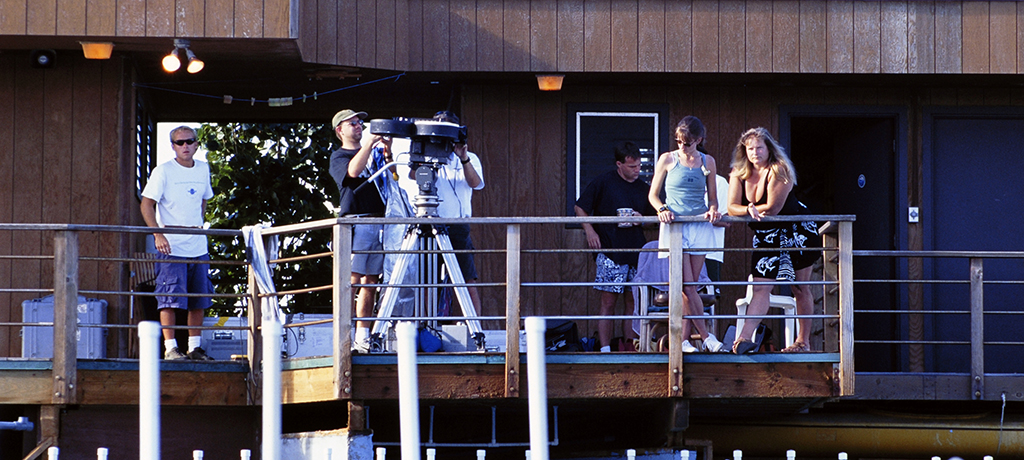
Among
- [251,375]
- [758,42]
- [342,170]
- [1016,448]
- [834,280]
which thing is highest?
[758,42]

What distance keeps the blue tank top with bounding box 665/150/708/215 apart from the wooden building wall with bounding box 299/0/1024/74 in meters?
2.11

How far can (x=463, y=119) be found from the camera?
32.6 feet

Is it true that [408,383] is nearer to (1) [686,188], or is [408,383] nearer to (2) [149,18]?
(1) [686,188]

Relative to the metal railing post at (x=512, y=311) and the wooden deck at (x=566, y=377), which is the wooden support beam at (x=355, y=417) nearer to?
the wooden deck at (x=566, y=377)

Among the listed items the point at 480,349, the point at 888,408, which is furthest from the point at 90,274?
the point at 888,408

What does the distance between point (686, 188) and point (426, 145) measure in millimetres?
1579

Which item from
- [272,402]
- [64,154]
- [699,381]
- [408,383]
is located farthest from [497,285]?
[64,154]

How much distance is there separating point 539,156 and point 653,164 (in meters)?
0.91

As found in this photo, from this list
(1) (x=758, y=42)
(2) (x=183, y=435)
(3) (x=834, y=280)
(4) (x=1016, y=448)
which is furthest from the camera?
(1) (x=758, y=42)

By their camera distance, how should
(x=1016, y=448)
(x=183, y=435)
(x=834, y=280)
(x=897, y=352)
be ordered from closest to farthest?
1. (x=834, y=280)
2. (x=183, y=435)
3. (x=1016, y=448)
4. (x=897, y=352)

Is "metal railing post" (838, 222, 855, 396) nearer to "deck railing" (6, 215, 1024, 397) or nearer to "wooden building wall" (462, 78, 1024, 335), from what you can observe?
"deck railing" (6, 215, 1024, 397)

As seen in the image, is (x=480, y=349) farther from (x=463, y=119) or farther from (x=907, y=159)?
(x=907, y=159)

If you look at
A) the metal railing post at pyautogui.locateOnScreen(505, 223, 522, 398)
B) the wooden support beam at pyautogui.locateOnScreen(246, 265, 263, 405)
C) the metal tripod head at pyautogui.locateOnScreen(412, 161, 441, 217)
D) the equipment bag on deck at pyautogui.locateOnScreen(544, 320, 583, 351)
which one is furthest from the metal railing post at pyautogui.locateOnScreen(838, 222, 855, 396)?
the wooden support beam at pyautogui.locateOnScreen(246, 265, 263, 405)

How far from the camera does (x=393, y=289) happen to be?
23.8ft
